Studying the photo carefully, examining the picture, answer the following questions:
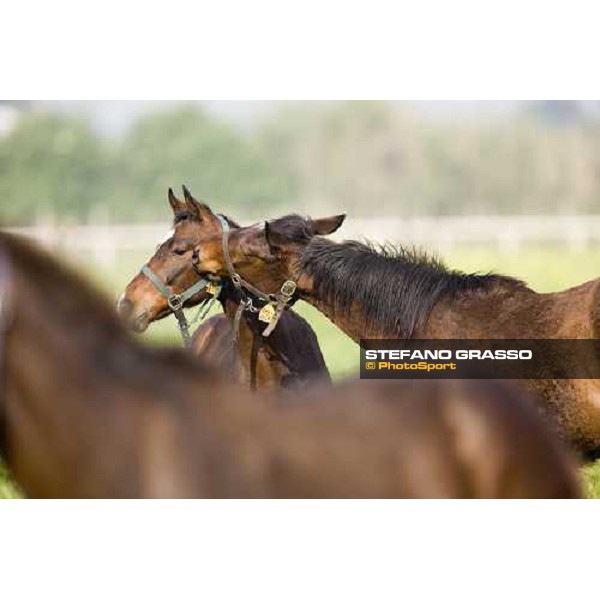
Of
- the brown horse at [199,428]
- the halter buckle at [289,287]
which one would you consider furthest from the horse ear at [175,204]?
the brown horse at [199,428]

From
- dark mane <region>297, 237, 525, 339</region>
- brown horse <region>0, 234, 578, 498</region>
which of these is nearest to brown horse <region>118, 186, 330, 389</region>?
dark mane <region>297, 237, 525, 339</region>

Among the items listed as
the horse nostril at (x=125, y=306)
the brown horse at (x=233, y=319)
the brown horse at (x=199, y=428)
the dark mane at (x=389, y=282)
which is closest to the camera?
the brown horse at (x=199, y=428)

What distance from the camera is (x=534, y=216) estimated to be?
505 cm

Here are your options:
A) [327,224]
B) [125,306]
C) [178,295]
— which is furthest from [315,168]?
[125,306]

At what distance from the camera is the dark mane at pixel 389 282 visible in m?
A: 4.80

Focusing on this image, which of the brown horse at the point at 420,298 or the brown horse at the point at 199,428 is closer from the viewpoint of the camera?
the brown horse at the point at 199,428

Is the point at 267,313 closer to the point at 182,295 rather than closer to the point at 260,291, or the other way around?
the point at 260,291

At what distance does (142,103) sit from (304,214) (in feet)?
3.23

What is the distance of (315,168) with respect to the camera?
16.5ft

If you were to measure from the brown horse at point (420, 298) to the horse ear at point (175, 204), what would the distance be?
0.34m

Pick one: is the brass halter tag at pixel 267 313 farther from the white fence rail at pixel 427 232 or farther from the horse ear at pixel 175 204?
the horse ear at pixel 175 204

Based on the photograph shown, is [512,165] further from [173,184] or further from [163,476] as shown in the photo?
[163,476]

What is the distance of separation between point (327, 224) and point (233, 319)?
0.74 m

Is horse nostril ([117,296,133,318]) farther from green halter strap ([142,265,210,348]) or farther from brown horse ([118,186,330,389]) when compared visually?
green halter strap ([142,265,210,348])
